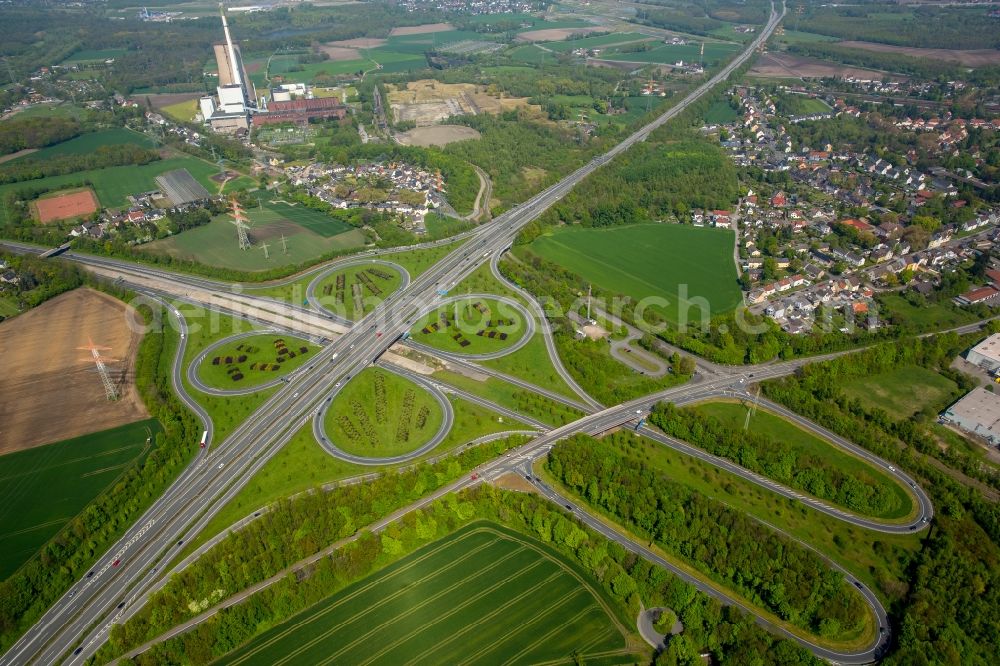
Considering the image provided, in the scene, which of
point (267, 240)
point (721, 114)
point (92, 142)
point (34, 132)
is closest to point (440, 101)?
point (721, 114)

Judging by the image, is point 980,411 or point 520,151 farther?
point 520,151

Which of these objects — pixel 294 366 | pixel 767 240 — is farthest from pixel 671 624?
pixel 767 240

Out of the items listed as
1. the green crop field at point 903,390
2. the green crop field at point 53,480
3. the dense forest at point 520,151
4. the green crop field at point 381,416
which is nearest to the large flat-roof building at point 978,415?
the green crop field at point 903,390

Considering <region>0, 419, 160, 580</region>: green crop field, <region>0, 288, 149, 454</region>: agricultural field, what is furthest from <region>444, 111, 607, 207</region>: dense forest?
<region>0, 419, 160, 580</region>: green crop field

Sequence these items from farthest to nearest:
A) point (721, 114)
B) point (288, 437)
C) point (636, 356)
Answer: point (721, 114) → point (636, 356) → point (288, 437)

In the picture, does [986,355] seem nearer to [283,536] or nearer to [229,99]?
[283,536]

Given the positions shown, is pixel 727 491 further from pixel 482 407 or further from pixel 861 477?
pixel 482 407

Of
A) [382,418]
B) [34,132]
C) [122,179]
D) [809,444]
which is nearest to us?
[809,444]

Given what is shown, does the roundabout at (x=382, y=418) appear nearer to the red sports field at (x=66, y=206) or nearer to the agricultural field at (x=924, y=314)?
the agricultural field at (x=924, y=314)
